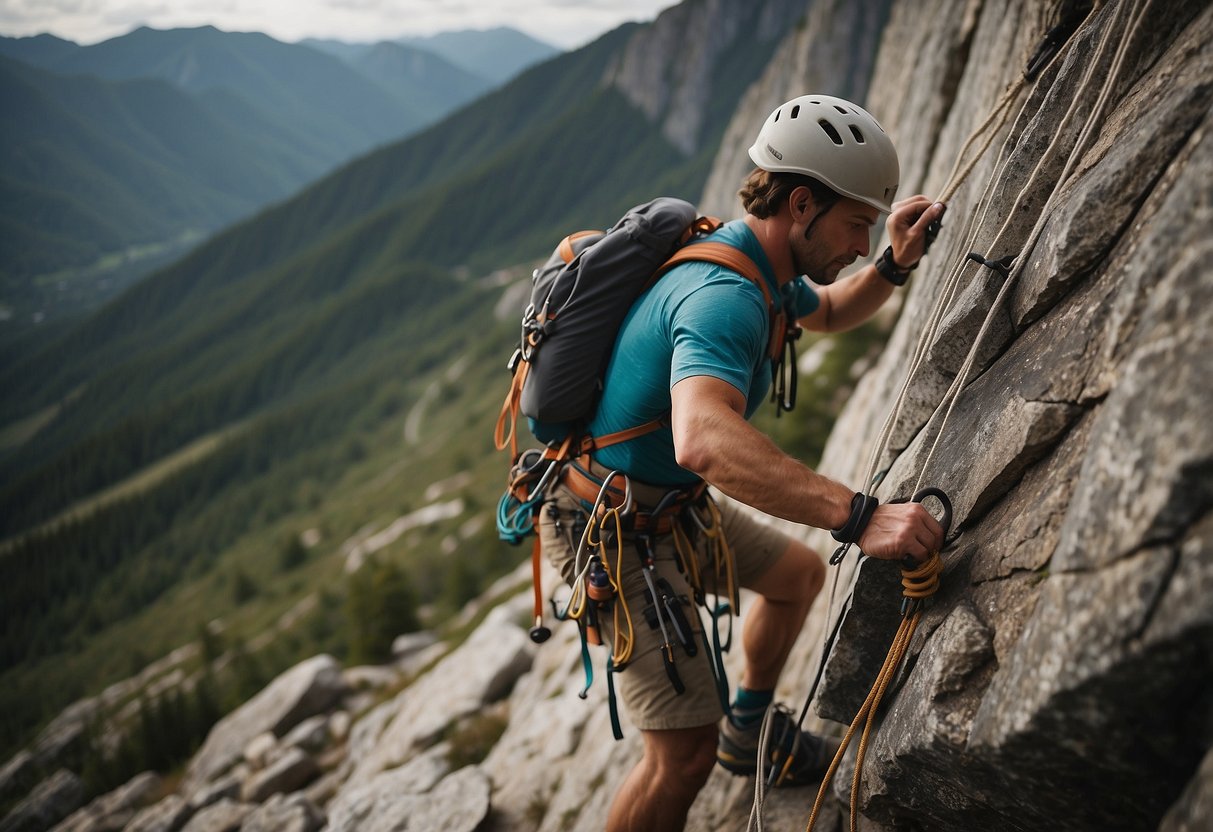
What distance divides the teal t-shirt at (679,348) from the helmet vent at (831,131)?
29.4 inches

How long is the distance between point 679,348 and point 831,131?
189 centimetres

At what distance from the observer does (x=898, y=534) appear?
3.67 meters

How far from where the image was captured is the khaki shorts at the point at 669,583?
16.4 ft

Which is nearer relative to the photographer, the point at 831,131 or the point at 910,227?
the point at 831,131

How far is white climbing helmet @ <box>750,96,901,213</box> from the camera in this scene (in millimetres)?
4547

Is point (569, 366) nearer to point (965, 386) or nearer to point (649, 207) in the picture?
point (649, 207)

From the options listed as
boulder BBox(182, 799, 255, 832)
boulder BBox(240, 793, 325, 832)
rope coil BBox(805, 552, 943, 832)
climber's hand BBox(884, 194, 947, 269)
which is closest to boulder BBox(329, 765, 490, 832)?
boulder BBox(240, 793, 325, 832)

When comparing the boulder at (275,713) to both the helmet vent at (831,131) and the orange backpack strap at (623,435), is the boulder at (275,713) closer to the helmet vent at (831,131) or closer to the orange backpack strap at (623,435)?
the orange backpack strap at (623,435)

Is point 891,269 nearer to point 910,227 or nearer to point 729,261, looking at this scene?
point 910,227

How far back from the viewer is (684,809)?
5.11 metres

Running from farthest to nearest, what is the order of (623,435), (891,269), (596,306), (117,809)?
1. (117,809)
2. (891,269)
3. (623,435)
4. (596,306)

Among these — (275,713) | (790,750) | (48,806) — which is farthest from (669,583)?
(48,806)

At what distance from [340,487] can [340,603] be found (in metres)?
71.2

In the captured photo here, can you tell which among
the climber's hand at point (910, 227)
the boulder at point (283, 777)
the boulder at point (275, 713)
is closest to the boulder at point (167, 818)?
the boulder at point (283, 777)
